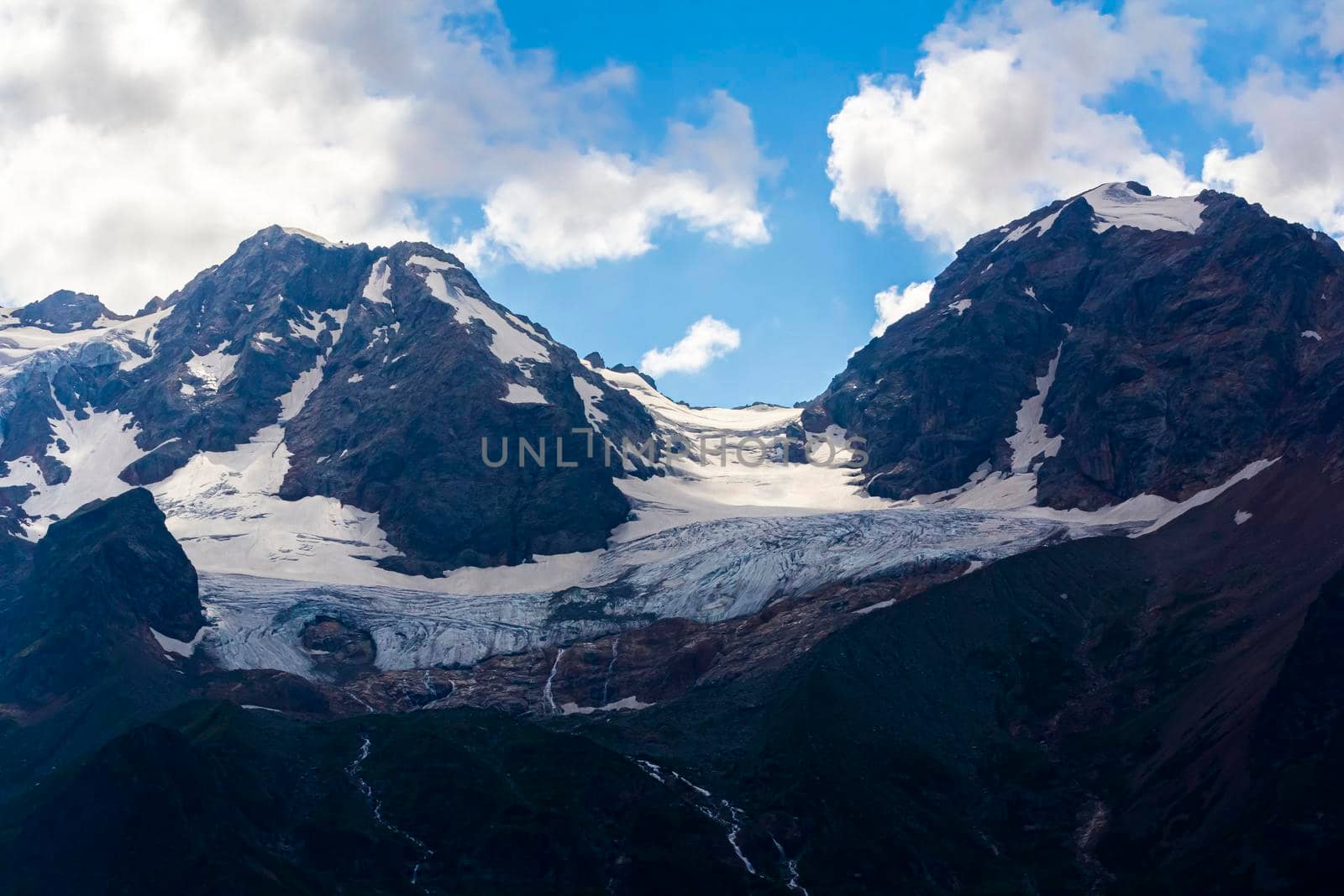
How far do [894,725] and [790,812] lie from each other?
24.9 m

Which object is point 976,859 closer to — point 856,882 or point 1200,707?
point 856,882

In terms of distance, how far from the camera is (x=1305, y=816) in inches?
5541

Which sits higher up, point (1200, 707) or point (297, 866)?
point (1200, 707)

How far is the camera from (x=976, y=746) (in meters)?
190

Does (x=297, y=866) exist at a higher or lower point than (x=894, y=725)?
lower

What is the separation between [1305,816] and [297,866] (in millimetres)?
113149

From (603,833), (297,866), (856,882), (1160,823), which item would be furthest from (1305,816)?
(297,866)

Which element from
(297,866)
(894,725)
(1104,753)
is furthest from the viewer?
(894,725)

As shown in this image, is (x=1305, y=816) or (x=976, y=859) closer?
(x=1305, y=816)

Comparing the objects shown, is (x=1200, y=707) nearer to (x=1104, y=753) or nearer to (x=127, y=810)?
(x=1104, y=753)

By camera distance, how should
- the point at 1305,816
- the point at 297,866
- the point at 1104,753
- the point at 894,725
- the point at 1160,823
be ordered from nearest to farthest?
1. the point at 1305,816
2. the point at 1160,823
3. the point at 297,866
4. the point at 1104,753
5. the point at 894,725

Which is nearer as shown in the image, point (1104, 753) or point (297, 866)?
point (297, 866)

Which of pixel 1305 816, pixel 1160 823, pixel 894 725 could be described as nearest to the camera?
pixel 1305 816

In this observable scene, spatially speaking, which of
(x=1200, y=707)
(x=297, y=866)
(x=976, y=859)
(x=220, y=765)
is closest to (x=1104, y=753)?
(x=1200, y=707)
